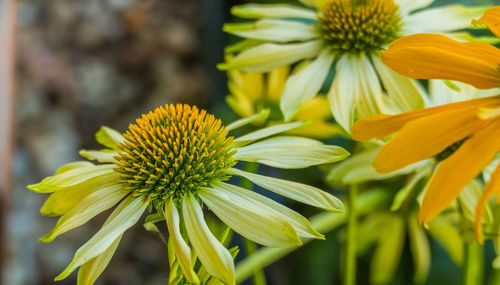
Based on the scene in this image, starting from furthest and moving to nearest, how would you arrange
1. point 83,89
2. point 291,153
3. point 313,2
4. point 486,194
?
1. point 83,89
2. point 313,2
3. point 291,153
4. point 486,194

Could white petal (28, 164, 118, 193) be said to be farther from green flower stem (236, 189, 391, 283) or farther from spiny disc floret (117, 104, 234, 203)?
green flower stem (236, 189, 391, 283)

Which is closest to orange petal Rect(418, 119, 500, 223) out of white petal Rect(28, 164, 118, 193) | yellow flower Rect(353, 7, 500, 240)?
yellow flower Rect(353, 7, 500, 240)

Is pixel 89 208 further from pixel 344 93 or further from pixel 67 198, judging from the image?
pixel 344 93

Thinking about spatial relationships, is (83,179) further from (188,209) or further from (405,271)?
(405,271)

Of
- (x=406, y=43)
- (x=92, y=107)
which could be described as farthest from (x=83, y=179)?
(x=92, y=107)

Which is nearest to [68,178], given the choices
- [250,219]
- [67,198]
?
[67,198]

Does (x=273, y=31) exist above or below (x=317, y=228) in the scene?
above
